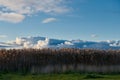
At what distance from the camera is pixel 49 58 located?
3931cm

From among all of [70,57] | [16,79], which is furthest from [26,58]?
[16,79]

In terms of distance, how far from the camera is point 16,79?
29.5 m

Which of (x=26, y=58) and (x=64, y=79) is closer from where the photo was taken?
(x=64, y=79)

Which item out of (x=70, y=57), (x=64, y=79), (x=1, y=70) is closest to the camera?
(x=64, y=79)

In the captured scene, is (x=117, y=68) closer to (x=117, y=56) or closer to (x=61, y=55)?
(x=117, y=56)

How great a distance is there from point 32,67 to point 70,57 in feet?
14.2

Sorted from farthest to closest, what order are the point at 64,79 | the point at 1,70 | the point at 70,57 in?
1. the point at 70,57
2. the point at 1,70
3. the point at 64,79

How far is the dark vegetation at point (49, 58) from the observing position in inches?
1503

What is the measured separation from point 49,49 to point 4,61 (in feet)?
16.5

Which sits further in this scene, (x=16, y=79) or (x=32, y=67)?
(x=32, y=67)

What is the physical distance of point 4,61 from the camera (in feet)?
126

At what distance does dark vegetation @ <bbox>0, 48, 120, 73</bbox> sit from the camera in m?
38.2

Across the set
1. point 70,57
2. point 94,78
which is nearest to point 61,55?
point 70,57

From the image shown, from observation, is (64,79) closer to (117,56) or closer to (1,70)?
(1,70)
